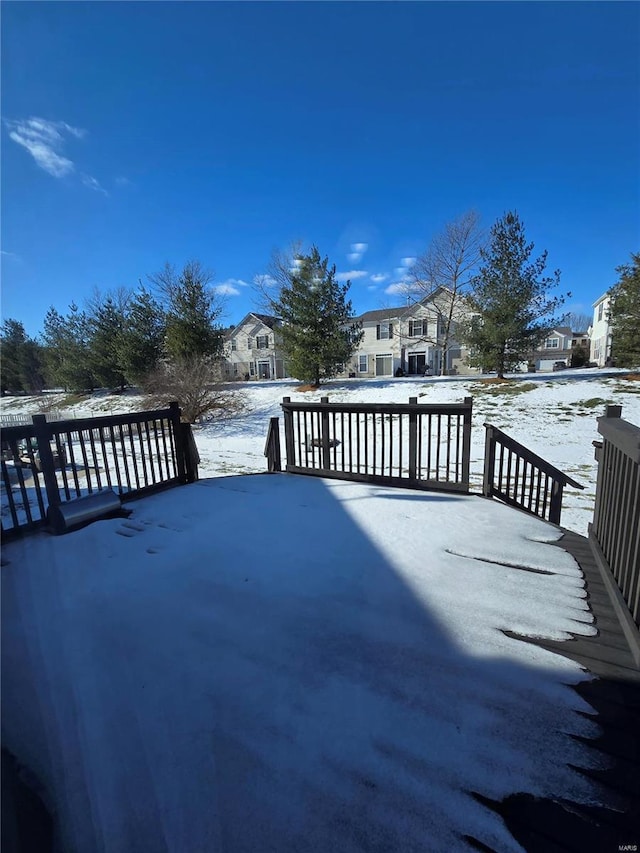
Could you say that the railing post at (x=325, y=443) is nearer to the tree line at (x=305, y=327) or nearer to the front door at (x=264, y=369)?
the tree line at (x=305, y=327)

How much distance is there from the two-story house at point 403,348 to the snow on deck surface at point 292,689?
2299cm

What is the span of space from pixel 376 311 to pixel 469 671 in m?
30.4

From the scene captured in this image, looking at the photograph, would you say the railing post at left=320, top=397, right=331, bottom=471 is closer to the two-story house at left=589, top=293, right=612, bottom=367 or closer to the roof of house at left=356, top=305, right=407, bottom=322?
the roof of house at left=356, top=305, right=407, bottom=322

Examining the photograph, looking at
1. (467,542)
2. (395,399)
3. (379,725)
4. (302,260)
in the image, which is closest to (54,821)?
(379,725)

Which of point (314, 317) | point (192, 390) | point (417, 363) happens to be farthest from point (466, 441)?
point (417, 363)

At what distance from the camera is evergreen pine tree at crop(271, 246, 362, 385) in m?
16.4

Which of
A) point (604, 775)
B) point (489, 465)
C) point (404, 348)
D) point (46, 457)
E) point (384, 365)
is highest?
point (404, 348)

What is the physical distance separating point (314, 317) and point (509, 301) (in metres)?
8.25

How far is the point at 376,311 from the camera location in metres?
29.7

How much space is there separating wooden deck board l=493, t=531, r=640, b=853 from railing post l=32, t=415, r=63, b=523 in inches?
142

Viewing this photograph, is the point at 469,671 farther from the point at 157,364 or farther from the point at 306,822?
the point at 157,364

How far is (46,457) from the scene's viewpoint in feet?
10.00

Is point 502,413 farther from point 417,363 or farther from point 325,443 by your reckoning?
point 417,363

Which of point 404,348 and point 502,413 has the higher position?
point 404,348
